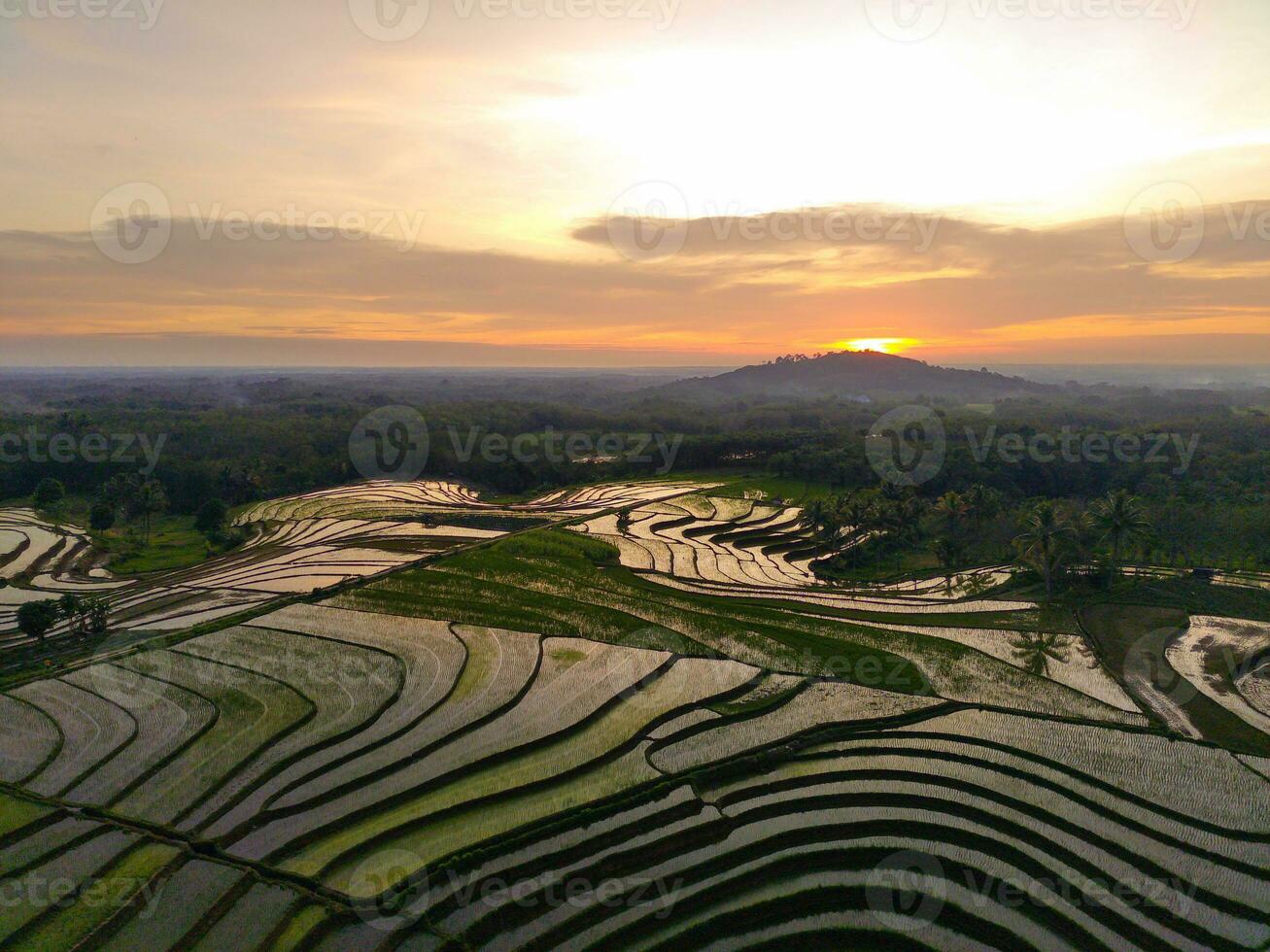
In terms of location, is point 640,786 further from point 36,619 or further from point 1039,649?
point 36,619

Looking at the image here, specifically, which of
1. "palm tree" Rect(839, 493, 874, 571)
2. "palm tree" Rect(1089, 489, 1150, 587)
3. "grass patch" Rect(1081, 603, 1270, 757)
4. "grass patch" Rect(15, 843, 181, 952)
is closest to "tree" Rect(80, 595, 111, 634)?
"grass patch" Rect(15, 843, 181, 952)

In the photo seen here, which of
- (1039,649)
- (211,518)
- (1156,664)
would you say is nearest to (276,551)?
(211,518)

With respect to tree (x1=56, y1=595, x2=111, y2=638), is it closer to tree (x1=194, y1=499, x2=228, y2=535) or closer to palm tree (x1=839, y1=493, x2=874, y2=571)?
tree (x1=194, y1=499, x2=228, y2=535)

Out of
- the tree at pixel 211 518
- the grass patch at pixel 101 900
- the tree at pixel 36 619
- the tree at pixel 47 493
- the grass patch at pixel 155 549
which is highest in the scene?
the tree at pixel 47 493

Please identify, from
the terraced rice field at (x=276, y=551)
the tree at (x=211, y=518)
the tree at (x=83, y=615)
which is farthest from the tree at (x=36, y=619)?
the tree at (x=211, y=518)

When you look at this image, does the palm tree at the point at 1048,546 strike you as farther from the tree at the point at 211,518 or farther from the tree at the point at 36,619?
the tree at the point at 211,518

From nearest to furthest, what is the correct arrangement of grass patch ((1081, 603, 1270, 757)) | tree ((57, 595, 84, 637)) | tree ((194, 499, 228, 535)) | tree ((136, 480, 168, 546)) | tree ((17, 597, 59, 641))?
grass patch ((1081, 603, 1270, 757)), tree ((17, 597, 59, 641)), tree ((57, 595, 84, 637)), tree ((194, 499, 228, 535)), tree ((136, 480, 168, 546))
